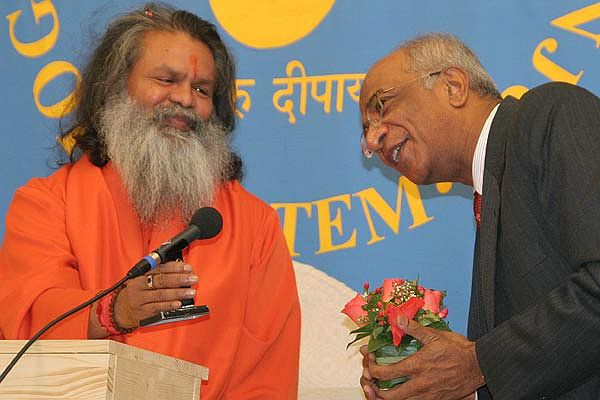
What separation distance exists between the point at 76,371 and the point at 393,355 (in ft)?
2.90

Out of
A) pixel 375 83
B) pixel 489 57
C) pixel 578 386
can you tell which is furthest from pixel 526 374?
pixel 489 57

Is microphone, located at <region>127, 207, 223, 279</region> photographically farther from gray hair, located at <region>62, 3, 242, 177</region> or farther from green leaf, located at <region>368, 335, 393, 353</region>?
gray hair, located at <region>62, 3, 242, 177</region>

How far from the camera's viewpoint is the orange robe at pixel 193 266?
3547 millimetres

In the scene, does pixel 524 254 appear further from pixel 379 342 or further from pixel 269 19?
pixel 269 19

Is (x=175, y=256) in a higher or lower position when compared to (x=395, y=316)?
higher

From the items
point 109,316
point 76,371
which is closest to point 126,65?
point 109,316

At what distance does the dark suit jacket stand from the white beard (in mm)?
1559

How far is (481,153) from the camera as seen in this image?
2.89 meters

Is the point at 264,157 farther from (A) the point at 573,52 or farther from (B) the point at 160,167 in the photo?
(A) the point at 573,52

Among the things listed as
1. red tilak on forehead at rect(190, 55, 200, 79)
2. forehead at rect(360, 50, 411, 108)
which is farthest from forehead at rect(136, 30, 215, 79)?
forehead at rect(360, 50, 411, 108)

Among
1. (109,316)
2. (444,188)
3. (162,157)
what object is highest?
(162,157)

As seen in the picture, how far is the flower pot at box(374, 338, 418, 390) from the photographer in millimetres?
2619

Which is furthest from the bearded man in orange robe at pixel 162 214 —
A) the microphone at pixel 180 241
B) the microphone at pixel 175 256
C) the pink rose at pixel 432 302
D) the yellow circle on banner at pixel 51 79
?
the pink rose at pixel 432 302

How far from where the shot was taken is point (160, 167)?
155 inches
